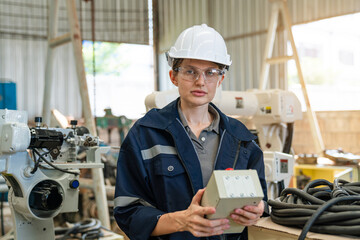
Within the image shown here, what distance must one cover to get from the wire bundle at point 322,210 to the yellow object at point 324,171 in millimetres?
1947

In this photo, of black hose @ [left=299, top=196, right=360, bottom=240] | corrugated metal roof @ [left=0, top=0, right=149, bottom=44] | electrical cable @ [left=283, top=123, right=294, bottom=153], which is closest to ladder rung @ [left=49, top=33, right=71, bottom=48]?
electrical cable @ [left=283, top=123, right=294, bottom=153]

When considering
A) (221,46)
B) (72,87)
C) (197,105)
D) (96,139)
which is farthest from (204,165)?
(72,87)

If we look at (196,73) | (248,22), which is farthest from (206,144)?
(248,22)

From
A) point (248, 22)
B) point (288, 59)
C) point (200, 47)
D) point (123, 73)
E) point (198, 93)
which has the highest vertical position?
point (248, 22)

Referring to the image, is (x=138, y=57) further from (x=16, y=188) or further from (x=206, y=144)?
(x=206, y=144)

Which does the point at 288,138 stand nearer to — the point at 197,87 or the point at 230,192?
the point at 197,87

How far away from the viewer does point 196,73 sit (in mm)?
1245

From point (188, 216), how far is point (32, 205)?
3.51ft

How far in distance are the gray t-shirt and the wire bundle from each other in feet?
0.73

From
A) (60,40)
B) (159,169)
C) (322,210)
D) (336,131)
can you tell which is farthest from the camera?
(336,131)

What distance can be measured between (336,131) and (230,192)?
4749 millimetres

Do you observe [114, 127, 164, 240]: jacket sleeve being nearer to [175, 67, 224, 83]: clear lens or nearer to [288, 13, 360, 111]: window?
[175, 67, 224, 83]: clear lens

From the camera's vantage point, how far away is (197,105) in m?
1.25

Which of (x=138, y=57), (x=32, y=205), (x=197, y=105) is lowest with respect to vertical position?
(x=32, y=205)
